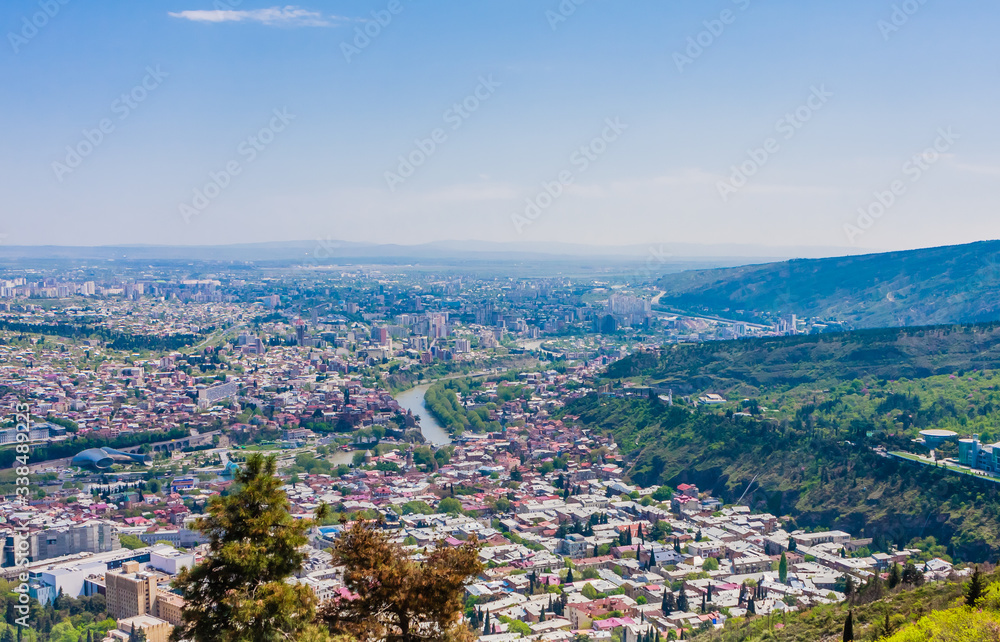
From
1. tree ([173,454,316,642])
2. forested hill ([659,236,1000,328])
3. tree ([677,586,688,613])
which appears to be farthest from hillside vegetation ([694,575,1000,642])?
forested hill ([659,236,1000,328])

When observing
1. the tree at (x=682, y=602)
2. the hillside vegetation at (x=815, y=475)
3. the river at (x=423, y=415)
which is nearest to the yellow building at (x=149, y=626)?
the tree at (x=682, y=602)

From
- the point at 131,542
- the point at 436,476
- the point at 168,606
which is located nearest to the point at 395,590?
the point at 168,606

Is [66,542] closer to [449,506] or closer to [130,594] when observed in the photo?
[130,594]

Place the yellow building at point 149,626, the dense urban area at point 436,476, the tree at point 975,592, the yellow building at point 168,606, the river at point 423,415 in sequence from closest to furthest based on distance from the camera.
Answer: the tree at point 975,592
the yellow building at point 149,626
the yellow building at point 168,606
the dense urban area at point 436,476
the river at point 423,415

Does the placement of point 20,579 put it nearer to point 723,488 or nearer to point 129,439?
point 129,439

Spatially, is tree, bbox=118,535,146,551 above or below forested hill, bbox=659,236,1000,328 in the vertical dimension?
below

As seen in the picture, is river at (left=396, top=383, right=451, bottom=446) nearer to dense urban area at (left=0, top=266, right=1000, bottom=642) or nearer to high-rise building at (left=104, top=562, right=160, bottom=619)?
dense urban area at (left=0, top=266, right=1000, bottom=642)

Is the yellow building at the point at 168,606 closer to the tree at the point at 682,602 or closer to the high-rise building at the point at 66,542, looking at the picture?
the high-rise building at the point at 66,542
